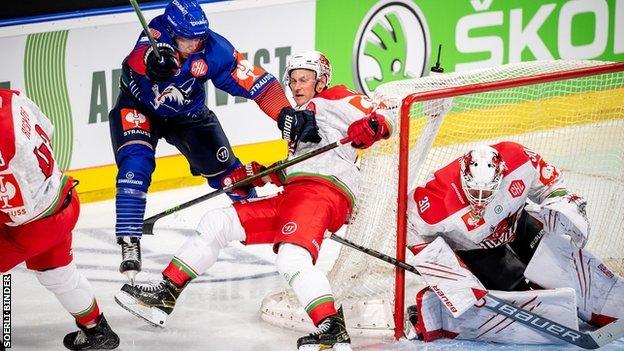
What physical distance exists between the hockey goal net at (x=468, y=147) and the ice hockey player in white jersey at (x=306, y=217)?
6.0 inches

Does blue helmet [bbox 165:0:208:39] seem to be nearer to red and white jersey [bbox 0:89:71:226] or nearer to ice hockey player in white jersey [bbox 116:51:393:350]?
ice hockey player in white jersey [bbox 116:51:393:350]

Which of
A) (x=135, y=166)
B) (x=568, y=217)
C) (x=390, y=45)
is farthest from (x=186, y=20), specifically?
(x=390, y=45)

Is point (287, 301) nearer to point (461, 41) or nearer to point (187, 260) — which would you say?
point (187, 260)

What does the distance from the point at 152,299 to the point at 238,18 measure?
7.61 ft

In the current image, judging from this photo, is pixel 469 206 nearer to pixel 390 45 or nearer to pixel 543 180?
pixel 543 180

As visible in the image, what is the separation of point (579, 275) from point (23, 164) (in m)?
1.98

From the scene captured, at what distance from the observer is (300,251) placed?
4.48m

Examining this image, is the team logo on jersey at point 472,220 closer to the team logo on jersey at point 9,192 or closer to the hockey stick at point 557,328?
the hockey stick at point 557,328

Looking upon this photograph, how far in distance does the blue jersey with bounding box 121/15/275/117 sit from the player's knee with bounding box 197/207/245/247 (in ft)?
2.04

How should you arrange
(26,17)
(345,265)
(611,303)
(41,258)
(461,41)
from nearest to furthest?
1. (41,258)
2. (611,303)
3. (345,265)
4. (26,17)
5. (461,41)

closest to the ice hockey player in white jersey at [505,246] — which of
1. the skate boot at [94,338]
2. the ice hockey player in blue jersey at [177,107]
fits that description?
the ice hockey player in blue jersey at [177,107]

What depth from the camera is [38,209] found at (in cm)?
409

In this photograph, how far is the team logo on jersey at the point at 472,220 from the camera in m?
4.62

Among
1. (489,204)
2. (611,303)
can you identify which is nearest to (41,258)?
(489,204)
